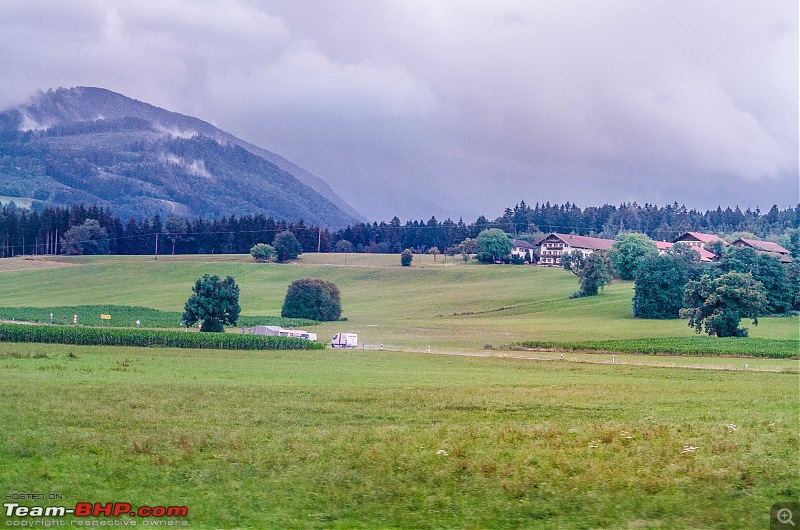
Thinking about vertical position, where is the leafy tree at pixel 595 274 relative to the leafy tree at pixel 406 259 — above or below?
below

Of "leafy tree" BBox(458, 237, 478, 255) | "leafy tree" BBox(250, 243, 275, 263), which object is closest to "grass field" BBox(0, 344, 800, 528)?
"leafy tree" BBox(250, 243, 275, 263)

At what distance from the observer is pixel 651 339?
75.2 metres

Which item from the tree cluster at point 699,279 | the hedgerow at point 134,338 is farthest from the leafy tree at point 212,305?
the tree cluster at point 699,279

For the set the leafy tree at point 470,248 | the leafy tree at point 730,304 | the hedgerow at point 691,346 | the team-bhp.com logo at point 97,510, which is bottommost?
the hedgerow at point 691,346

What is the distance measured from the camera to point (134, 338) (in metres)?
68.6

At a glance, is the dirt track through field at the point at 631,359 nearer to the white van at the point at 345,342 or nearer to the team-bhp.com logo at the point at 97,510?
the white van at the point at 345,342

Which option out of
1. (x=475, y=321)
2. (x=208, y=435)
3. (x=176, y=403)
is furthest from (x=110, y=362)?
(x=475, y=321)

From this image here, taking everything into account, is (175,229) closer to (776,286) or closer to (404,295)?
(404,295)

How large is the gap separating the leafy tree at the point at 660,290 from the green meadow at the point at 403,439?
5135 cm

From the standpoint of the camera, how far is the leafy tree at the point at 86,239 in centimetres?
16650

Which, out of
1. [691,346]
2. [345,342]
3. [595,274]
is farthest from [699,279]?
[345,342]

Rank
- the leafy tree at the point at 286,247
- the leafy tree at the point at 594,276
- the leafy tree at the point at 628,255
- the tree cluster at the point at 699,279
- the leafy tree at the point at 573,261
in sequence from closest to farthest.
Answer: the tree cluster at the point at 699,279 → the leafy tree at the point at 594,276 → the leafy tree at the point at 628,255 → the leafy tree at the point at 573,261 → the leafy tree at the point at 286,247

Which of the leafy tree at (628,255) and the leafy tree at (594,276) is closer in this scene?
the leafy tree at (594,276)

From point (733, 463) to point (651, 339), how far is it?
197 ft
